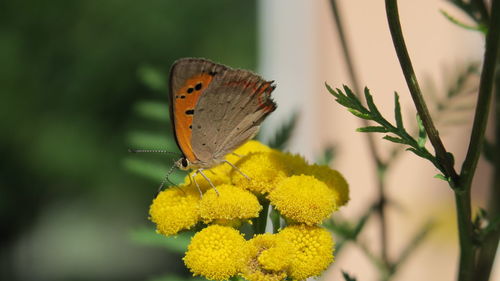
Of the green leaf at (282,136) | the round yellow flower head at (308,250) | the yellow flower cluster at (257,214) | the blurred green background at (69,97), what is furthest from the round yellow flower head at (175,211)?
the blurred green background at (69,97)

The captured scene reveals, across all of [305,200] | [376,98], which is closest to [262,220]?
[305,200]

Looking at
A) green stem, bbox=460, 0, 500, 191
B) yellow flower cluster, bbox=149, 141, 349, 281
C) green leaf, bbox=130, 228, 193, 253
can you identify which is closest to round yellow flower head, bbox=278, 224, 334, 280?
yellow flower cluster, bbox=149, 141, 349, 281

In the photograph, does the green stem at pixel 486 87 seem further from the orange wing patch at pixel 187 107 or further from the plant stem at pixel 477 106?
the orange wing patch at pixel 187 107

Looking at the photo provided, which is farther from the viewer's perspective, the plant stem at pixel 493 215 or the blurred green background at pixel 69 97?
the blurred green background at pixel 69 97

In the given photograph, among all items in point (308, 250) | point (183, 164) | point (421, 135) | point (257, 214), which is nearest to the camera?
point (421, 135)

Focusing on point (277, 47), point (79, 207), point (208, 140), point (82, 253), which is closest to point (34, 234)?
point (79, 207)

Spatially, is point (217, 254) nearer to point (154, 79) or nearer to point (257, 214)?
point (257, 214)
